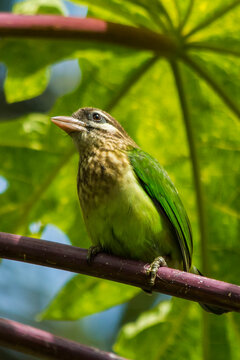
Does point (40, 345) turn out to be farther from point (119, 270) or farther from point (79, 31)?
point (79, 31)

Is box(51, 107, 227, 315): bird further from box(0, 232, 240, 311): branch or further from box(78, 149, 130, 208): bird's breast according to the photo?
box(0, 232, 240, 311): branch

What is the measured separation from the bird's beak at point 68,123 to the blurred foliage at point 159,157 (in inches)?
10.1

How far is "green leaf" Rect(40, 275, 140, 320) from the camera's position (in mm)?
3570

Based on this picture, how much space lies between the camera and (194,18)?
334 centimetres

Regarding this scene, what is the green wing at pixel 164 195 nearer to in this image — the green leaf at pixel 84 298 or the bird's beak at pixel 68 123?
the bird's beak at pixel 68 123

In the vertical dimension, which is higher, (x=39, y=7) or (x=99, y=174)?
(x=39, y=7)

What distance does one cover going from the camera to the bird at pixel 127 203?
2.90 metres

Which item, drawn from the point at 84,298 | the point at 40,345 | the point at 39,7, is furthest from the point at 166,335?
the point at 39,7

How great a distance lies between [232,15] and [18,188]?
147 cm

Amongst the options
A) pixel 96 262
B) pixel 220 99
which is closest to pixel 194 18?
pixel 220 99

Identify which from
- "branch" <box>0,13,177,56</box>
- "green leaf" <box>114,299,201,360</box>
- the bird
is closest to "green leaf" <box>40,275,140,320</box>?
"green leaf" <box>114,299,201,360</box>

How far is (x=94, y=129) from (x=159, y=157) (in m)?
0.51

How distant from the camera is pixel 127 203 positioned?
290 cm

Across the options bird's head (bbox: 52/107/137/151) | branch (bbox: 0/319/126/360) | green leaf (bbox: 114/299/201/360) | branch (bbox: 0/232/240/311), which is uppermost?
bird's head (bbox: 52/107/137/151)
